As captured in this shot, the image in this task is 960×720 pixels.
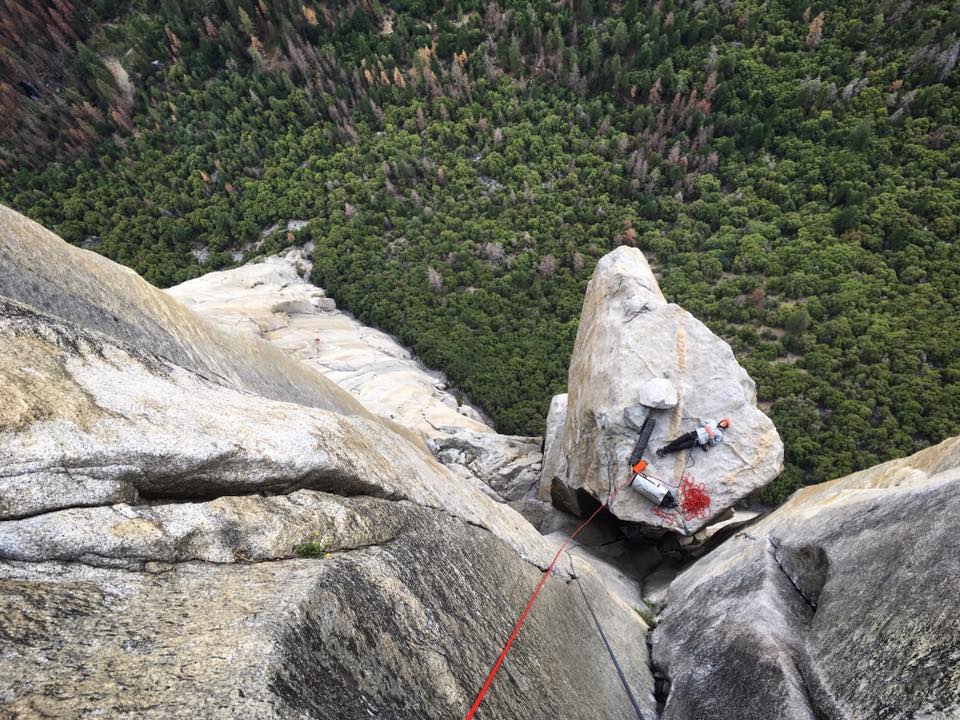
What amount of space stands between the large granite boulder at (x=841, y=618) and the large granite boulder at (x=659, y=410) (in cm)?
457

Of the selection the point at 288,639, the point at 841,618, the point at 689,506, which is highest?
the point at 288,639

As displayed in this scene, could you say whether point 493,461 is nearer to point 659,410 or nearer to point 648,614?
point 659,410

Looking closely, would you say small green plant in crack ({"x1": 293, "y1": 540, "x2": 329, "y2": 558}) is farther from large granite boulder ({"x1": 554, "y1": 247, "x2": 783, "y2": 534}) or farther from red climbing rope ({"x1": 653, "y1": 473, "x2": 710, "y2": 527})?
red climbing rope ({"x1": 653, "y1": 473, "x2": 710, "y2": 527})

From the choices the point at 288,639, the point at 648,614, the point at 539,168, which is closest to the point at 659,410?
the point at 648,614

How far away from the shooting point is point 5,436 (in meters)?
4.13

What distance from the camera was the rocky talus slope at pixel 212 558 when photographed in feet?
11.1

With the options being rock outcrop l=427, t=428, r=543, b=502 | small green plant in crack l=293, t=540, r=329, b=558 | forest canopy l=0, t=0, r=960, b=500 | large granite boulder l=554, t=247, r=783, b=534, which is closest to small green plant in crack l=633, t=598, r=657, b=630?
large granite boulder l=554, t=247, r=783, b=534

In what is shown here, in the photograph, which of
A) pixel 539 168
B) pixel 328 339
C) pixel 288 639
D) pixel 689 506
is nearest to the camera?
pixel 288 639

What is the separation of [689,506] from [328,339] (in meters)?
28.5

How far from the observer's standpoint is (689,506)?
47.3 ft

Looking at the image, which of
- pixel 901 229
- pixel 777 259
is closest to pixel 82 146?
pixel 777 259

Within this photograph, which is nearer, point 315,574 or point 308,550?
point 315,574

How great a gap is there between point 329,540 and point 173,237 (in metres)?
57.0

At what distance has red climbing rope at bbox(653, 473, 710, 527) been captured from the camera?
14.3m
